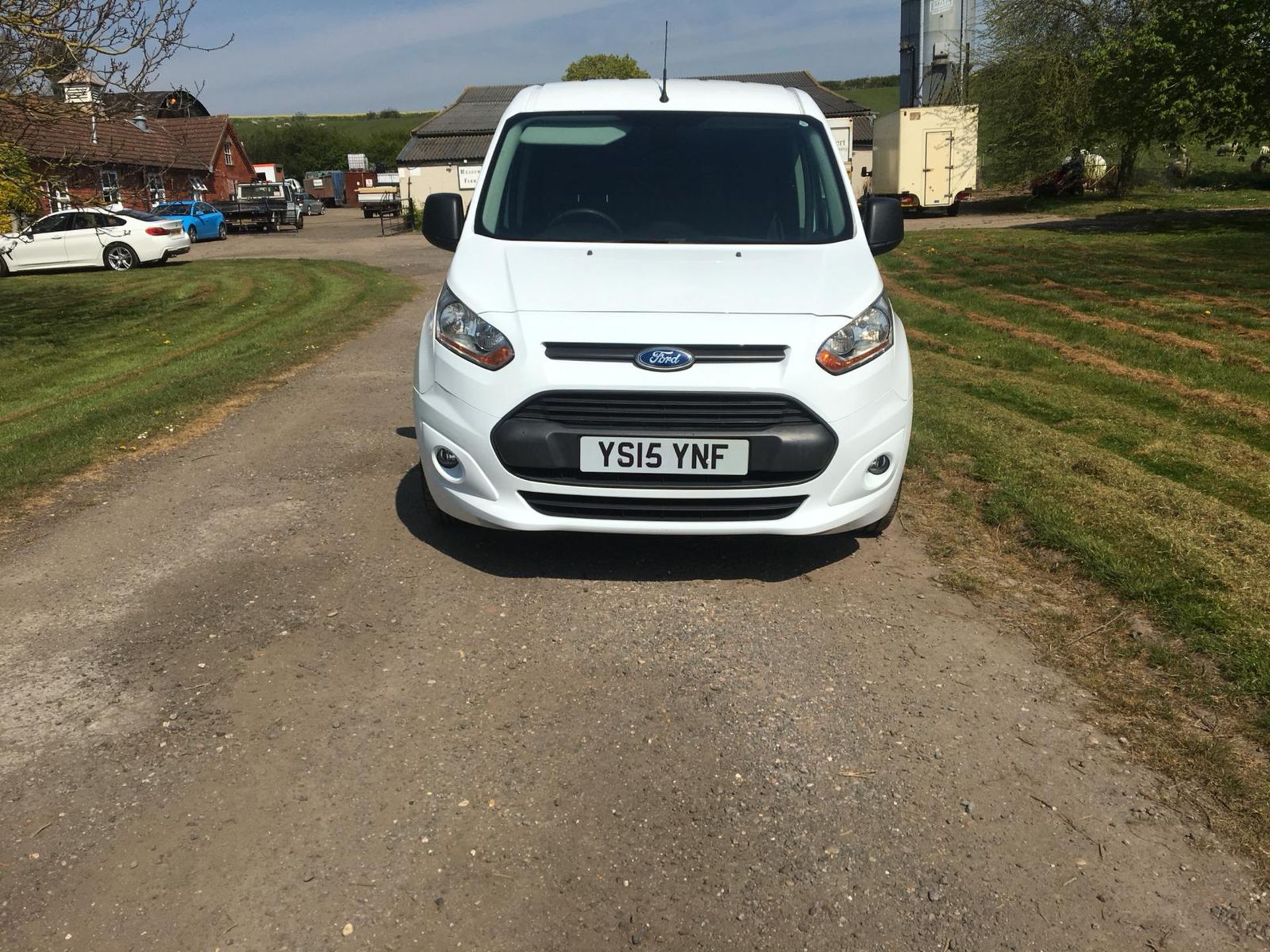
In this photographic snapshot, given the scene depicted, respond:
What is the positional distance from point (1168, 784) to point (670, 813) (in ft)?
4.50

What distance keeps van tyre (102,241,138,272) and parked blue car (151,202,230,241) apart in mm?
12981

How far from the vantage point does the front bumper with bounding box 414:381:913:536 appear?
4078mm

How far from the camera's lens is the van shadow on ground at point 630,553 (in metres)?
4.51

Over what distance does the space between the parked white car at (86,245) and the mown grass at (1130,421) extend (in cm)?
2074

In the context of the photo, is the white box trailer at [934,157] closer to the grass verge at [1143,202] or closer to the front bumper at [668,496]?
the grass verge at [1143,202]

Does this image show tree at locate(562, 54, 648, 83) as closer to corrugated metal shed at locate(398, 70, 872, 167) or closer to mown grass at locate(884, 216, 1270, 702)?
corrugated metal shed at locate(398, 70, 872, 167)

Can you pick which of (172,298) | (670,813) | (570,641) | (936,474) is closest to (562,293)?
(570,641)

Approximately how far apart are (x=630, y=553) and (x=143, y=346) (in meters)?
10.3

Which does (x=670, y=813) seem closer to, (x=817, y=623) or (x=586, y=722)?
(x=586, y=722)

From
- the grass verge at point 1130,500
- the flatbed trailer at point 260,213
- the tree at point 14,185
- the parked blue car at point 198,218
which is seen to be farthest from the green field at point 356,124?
the grass verge at point 1130,500

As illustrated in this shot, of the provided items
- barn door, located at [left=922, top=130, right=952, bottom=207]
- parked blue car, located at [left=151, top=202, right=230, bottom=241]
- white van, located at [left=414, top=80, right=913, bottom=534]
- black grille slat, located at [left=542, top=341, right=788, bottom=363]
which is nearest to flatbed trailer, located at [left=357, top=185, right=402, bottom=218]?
parked blue car, located at [left=151, top=202, right=230, bottom=241]

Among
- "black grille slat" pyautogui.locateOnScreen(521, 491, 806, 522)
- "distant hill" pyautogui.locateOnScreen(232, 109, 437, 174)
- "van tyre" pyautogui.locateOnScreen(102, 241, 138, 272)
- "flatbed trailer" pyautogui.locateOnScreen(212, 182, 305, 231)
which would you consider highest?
"distant hill" pyautogui.locateOnScreen(232, 109, 437, 174)

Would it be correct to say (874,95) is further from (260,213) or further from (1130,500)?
(1130,500)

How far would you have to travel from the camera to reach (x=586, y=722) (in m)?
3.28
